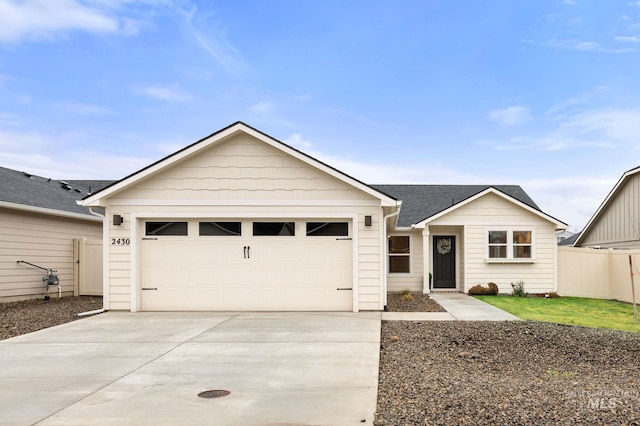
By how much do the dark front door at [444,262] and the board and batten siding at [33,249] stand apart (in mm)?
12926

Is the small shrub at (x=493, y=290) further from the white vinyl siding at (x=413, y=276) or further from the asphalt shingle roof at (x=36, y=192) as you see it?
the asphalt shingle roof at (x=36, y=192)

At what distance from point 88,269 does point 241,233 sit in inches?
296

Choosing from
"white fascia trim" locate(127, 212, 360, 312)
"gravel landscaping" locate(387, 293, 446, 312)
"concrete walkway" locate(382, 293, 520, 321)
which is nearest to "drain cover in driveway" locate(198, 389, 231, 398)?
"concrete walkway" locate(382, 293, 520, 321)

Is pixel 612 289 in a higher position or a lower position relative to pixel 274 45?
lower

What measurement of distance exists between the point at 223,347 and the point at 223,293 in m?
4.31

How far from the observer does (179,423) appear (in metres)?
4.50

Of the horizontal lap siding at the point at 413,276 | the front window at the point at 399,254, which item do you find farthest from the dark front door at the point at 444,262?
the front window at the point at 399,254

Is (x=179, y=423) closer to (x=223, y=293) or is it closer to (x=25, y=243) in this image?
(x=223, y=293)

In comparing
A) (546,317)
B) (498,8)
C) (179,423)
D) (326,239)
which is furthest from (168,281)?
(498,8)

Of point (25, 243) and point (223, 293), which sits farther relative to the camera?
point (25, 243)

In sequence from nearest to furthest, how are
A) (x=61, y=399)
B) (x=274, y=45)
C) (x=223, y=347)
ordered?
(x=61, y=399) < (x=223, y=347) < (x=274, y=45)
